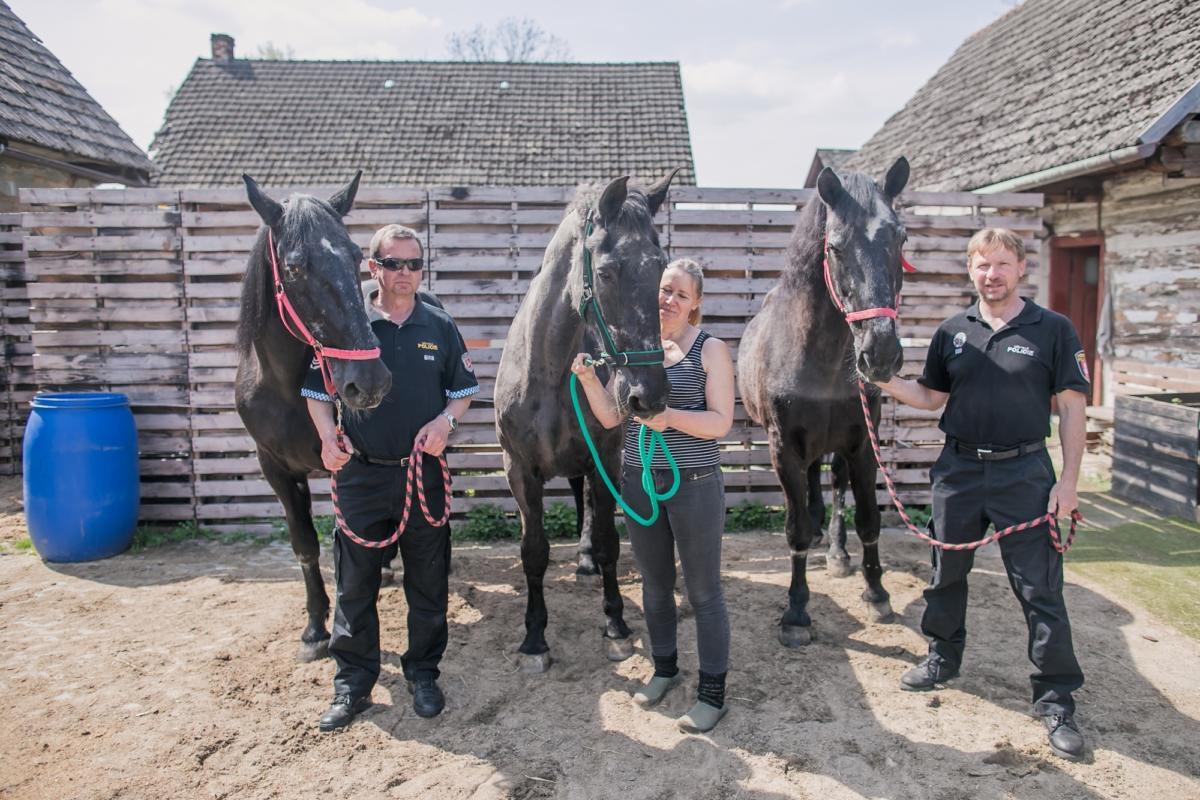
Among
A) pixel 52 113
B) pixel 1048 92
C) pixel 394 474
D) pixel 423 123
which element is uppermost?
pixel 423 123

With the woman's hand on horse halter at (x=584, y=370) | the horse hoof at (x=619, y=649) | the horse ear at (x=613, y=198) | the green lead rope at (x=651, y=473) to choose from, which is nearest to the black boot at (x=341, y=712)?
the horse hoof at (x=619, y=649)

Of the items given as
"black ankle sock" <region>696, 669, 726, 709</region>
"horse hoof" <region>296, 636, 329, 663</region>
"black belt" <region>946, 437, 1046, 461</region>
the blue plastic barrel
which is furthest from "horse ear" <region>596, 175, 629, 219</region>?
the blue plastic barrel

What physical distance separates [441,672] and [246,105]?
16486 millimetres

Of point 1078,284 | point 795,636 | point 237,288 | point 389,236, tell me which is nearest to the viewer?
point 389,236

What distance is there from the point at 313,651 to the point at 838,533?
335 centimetres

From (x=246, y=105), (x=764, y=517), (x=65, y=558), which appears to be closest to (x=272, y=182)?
(x=246, y=105)

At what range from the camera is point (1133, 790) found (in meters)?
2.56

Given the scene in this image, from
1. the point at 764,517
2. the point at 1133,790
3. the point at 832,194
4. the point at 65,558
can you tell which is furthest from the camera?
the point at 764,517

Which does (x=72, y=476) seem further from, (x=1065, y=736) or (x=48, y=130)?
(x=1065, y=736)

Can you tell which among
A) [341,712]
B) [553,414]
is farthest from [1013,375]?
[341,712]

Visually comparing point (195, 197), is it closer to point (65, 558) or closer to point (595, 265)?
point (65, 558)

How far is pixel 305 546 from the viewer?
3.84m

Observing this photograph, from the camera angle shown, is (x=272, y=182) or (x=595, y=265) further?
(x=272, y=182)

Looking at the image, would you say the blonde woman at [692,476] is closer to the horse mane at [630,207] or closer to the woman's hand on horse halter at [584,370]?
the woman's hand on horse halter at [584,370]
